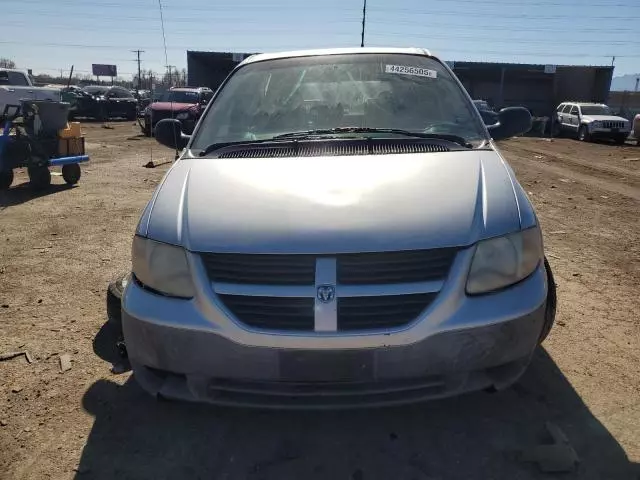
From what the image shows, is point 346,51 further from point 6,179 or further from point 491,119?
point 6,179

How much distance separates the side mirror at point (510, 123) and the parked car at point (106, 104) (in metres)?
25.2

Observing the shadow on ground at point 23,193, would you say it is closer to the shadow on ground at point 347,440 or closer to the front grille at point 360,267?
the shadow on ground at point 347,440

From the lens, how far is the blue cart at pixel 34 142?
755 cm

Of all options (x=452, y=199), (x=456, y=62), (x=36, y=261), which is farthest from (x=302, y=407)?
(x=456, y=62)

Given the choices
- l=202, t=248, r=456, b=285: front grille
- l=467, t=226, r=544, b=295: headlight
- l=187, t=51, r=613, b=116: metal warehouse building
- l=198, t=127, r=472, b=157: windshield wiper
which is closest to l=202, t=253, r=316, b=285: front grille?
l=202, t=248, r=456, b=285: front grille

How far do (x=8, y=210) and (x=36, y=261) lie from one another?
261 cm

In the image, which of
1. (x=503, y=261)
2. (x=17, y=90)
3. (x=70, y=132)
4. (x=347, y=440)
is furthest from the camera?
(x=17, y=90)

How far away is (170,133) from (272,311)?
220 centimetres

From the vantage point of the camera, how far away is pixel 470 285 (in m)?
2.04

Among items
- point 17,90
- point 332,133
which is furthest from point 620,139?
point 17,90

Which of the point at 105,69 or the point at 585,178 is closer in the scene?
the point at 585,178

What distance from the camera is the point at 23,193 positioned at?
7980 millimetres

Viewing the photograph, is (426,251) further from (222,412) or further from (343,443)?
(222,412)

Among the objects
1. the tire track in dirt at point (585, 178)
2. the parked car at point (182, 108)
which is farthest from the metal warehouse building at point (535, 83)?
the tire track in dirt at point (585, 178)
